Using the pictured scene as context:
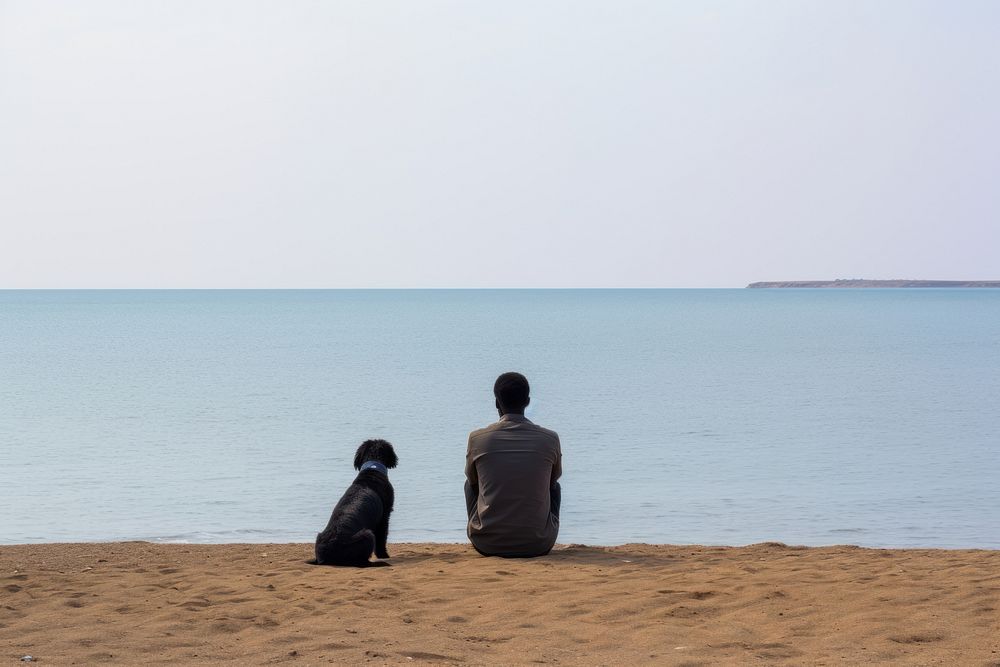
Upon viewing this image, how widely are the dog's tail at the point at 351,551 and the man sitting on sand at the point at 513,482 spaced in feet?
2.91

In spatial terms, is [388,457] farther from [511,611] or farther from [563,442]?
[563,442]

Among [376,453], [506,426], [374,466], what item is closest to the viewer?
[506,426]

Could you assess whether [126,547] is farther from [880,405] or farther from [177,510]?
[880,405]

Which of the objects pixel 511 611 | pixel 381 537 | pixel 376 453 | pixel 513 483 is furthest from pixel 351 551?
pixel 511 611


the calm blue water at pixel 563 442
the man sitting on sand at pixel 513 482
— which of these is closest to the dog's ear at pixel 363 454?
the man sitting on sand at pixel 513 482

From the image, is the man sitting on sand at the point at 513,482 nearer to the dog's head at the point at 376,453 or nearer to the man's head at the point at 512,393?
the man's head at the point at 512,393

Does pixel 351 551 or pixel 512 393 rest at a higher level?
pixel 512 393

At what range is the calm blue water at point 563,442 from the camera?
1265 centimetres

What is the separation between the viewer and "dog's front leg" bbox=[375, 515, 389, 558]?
27.3ft

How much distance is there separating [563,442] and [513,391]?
12.0 meters

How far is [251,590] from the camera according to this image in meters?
6.93

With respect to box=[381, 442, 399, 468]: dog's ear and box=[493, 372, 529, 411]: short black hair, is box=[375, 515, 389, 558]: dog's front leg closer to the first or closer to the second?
box=[381, 442, 399, 468]: dog's ear

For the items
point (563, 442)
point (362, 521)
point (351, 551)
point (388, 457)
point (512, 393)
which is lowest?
point (563, 442)

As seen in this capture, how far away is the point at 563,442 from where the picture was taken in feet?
65.9
